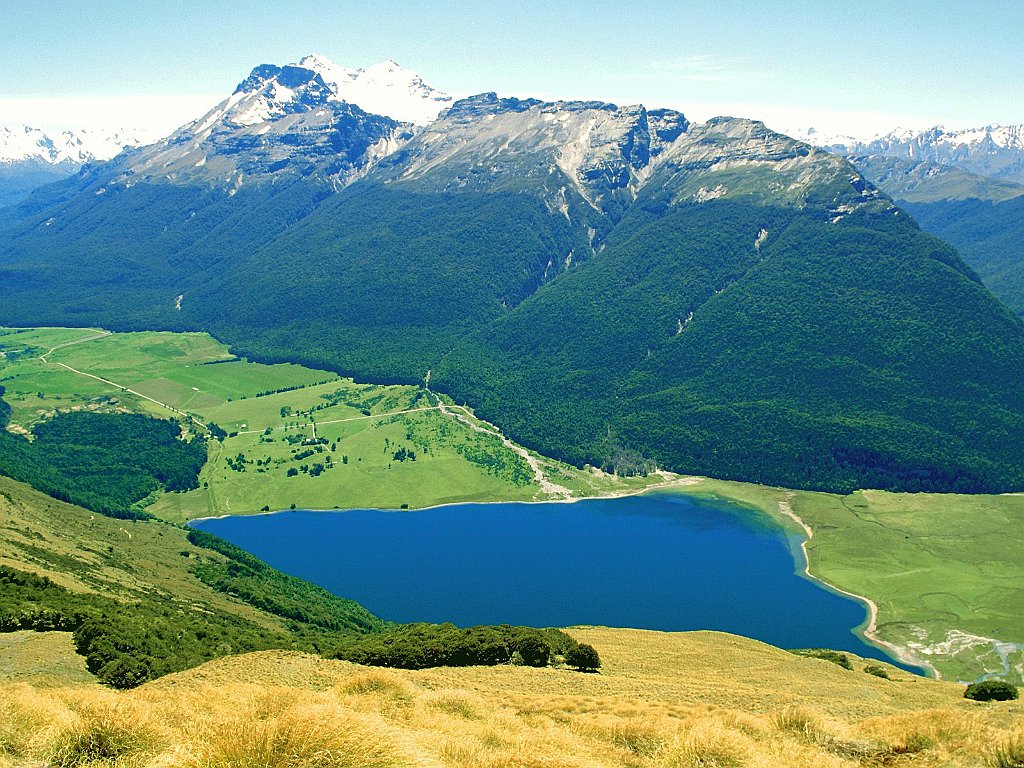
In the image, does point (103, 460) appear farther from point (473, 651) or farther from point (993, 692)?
point (993, 692)

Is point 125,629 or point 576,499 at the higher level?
point 125,629

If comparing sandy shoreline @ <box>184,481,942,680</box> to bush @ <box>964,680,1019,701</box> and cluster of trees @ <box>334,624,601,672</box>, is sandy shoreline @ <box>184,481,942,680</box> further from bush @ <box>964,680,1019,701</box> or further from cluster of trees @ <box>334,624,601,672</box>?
cluster of trees @ <box>334,624,601,672</box>

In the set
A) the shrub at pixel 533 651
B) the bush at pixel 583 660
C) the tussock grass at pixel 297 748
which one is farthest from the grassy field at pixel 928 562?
the tussock grass at pixel 297 748

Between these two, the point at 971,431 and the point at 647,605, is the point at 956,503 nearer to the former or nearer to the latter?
the point at 971,431

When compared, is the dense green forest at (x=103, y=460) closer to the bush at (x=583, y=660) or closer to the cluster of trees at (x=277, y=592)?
the cluster of trees at (x=277, y=592)

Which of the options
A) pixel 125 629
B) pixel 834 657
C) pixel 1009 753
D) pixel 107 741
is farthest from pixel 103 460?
pixel 1009 753

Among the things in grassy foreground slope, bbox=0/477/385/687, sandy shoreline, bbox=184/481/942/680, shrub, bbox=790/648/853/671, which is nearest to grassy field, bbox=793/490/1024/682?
sandy shoreline, bbox=184/481/942/680
